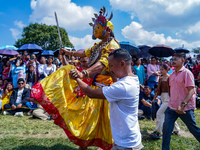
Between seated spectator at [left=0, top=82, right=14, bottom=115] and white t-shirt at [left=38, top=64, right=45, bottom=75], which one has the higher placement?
white t-shirt at [left=38, top=64, right=45, bottom=75]

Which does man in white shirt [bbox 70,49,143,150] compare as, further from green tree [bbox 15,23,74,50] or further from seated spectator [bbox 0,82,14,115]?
green tree [bbox 15,23,74,50]

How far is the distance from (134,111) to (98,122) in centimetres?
125

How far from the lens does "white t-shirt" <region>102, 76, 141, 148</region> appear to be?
5.35ft

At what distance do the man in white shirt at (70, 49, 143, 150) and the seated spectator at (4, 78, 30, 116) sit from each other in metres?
5.42

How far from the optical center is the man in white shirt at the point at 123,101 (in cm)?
164

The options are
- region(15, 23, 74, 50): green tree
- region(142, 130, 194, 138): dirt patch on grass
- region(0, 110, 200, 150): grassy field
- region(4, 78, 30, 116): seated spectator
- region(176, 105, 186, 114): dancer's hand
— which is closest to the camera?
region(176, 105, 186, 114): dancer's hand

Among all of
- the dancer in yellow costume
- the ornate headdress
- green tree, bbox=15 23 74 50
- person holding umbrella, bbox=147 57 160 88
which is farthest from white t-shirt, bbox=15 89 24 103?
green tree, bbox=15 23 74 50

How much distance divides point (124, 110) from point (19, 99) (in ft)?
19.5

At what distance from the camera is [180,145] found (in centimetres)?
370

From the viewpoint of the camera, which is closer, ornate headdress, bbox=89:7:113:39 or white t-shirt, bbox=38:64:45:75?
ornate headdress, bbox=89:7:113:39

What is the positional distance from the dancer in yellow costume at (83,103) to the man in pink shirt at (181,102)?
3.54ft

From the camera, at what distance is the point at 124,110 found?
1690 millimetres

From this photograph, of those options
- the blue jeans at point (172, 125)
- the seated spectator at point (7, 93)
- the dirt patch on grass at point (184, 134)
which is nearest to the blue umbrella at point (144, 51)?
the dirt patch on grass at point (184, 134)

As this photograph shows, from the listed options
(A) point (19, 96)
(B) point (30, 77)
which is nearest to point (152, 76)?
(B) point (30, 77)
